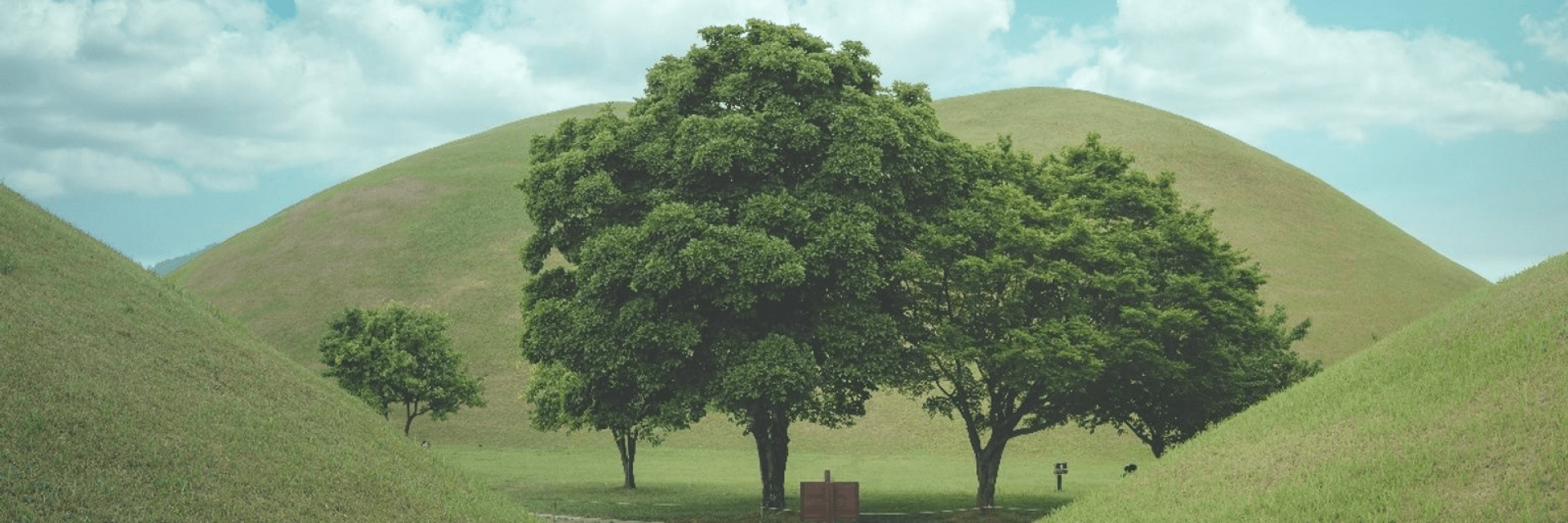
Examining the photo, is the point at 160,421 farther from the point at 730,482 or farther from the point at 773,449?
the point at 730,482

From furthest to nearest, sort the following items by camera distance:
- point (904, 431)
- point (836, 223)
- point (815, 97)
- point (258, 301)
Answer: point (258, 301) → point (904, 431) → point (815, 97) → point (836, 223)

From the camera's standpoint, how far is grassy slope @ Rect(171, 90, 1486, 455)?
90438 millimetres

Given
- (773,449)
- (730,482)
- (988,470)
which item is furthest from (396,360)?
(988,470)

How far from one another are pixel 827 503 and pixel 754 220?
1082 cm

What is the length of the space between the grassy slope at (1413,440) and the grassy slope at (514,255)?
173ft

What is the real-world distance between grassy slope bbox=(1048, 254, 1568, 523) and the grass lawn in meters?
12.1

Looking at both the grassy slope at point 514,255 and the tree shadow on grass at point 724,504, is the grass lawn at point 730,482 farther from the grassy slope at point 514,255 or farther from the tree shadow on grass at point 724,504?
the grassy slope at point 514,255

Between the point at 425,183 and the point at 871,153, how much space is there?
119 meters

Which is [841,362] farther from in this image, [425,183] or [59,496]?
[425,183]

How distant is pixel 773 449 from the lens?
41625 millimetres

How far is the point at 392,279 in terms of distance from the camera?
114812mm

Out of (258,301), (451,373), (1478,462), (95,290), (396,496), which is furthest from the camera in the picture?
(258,301)

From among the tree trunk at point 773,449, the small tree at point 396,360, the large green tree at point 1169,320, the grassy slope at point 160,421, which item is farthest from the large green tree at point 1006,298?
the small tree at point 396,360

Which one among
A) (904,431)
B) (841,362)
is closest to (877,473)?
(904,431)
